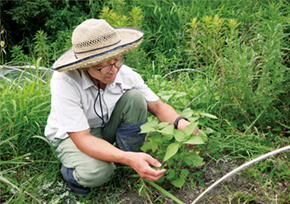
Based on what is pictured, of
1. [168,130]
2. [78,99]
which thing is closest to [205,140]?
[168,130]

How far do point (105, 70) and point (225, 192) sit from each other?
104 cm

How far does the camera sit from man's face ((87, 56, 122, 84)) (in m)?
1.53

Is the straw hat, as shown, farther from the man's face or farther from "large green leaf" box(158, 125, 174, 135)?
"large green leaf" box(158, 125, 174, 135)

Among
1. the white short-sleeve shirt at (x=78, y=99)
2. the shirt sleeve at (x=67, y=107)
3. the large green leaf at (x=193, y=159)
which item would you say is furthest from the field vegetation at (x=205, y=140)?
the shirt sleeve at (x=67, y=107)

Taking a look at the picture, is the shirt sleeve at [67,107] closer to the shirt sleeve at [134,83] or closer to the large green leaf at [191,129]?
the shirt sleeve at [134,83]

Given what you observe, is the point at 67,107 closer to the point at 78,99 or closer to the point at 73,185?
the point at 78,99

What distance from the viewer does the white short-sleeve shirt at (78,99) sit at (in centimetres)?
157

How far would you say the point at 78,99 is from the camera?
164 centimetres

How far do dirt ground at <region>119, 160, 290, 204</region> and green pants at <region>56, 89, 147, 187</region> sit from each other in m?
0.23

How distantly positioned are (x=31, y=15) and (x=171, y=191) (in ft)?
10.3

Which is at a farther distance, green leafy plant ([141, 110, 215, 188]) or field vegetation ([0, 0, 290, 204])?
field vegetation ([0, 0, 290, 204])

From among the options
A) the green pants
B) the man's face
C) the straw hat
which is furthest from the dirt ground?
the straw hat

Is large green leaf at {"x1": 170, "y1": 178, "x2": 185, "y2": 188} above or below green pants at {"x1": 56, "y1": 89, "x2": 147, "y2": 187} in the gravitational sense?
below

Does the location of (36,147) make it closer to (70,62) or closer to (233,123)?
(70,62)
